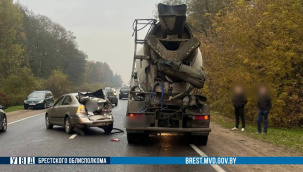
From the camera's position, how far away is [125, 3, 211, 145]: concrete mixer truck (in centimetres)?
869

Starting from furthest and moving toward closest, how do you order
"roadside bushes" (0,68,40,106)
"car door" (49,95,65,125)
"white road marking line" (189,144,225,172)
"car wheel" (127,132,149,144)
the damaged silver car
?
"roadside bushes" (0,68,40,106)
"car door" (49,95,65,125)
the damaged silver car
"car wheel" (127,132,149,144)
"white road marking line" (189,144,225,172)

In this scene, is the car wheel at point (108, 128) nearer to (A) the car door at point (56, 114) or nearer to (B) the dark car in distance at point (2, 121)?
(A) the car door at point (56, 114)

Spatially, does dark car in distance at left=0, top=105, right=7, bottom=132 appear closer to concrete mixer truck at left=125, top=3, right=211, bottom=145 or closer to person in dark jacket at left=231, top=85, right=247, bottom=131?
concrete mixer truck at left=125, top=3, right=211, bottom=145

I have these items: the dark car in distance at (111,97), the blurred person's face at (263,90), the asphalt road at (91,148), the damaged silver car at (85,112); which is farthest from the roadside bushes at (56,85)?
the blurred person's face at (263,90)

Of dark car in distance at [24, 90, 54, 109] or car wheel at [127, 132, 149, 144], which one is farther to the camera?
dark car in distance at [24, 90, 54, 109]

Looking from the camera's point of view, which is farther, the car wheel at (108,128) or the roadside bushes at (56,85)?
the roadside bushes at (56,85)

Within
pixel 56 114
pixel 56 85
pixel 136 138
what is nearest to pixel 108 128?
pixel 56 114

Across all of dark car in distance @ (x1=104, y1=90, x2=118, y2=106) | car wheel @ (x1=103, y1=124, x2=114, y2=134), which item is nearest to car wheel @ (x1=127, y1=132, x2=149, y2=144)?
car wheel @ (x1=103, y1=124, x2=114, y2=134)

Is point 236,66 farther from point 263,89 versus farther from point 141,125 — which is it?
point 141,125

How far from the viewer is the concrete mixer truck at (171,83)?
28.5 feet

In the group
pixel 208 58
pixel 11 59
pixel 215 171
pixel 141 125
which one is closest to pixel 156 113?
pixel 141 125

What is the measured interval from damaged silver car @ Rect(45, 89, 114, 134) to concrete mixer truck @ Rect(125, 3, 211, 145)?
2478 mm

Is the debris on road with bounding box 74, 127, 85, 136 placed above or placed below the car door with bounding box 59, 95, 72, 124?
below

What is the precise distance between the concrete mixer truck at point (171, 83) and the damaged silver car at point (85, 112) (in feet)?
8.13
